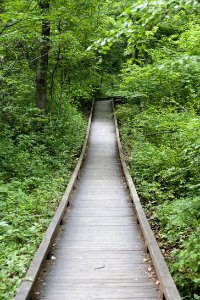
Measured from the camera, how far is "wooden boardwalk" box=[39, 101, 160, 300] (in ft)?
15.2

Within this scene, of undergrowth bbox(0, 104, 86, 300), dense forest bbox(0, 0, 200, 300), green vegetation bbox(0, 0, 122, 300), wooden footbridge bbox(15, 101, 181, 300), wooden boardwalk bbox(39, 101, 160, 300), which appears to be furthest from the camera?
green vegetation bbox(0, 0, 122, 300)

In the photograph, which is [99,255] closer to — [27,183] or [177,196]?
[177,196]

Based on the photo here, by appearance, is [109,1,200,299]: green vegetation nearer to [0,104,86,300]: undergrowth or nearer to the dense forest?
the dense forest

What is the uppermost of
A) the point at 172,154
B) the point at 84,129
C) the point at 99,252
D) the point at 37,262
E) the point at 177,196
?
the point at 172,154

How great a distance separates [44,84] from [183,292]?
39.2 feet

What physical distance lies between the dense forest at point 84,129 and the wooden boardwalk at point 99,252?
1.44ft

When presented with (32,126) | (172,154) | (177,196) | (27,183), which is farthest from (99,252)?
(32,126)

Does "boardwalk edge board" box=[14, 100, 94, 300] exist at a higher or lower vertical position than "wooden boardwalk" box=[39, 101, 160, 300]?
higher

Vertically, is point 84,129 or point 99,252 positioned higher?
point 99,252

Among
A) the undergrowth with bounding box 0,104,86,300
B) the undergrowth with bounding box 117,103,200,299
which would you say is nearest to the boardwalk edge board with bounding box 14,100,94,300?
the undergrowth with bounding box 0,104,86,300

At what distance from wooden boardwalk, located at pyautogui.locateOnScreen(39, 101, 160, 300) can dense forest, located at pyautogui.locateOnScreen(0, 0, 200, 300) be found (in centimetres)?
44

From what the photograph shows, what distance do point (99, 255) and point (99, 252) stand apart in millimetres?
126

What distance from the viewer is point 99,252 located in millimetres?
5910

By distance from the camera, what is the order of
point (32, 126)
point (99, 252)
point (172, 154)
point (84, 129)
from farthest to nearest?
point (84, 129) < point (32, 126) < point (172, 154) < point (99, 252)
